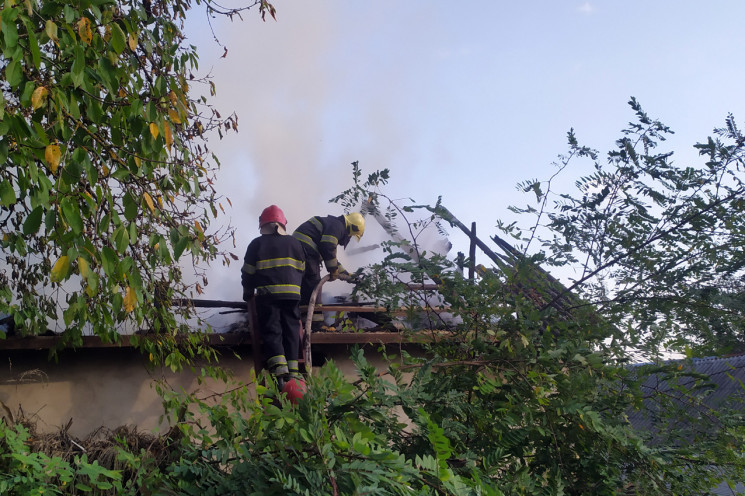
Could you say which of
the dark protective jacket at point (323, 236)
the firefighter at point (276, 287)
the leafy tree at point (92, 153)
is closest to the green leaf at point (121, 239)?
the leafy tree at point (92, 153)

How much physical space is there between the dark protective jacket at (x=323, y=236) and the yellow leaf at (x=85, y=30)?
3871 millimetres

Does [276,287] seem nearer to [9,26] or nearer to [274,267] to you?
[274,267]

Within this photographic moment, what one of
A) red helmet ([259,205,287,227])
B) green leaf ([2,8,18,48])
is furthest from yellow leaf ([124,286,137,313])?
red helmet ([259,205,287,227])

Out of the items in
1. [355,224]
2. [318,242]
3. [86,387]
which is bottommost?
Result: [86,387]

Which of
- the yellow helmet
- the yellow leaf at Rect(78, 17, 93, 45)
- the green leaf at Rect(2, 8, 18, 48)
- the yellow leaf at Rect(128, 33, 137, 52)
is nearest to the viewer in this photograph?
the green leaf at Rect(2, 8, 18, 48)

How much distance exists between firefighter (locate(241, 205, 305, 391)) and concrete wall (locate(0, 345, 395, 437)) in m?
0.57

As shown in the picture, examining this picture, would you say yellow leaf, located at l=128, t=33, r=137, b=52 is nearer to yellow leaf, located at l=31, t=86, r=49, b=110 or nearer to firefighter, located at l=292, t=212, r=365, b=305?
yellow leaf, located at l=31, t=86, r=49, b=110

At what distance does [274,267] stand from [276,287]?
0.24m

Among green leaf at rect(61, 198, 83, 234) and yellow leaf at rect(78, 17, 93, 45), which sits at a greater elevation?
yellow leaf at rect(78, 17, 93, 45)

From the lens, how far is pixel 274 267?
6473mm

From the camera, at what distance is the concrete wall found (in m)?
5.47

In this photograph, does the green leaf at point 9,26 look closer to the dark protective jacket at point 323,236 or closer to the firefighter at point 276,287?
the firefighter at point 276,287

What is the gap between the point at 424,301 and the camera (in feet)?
14.2

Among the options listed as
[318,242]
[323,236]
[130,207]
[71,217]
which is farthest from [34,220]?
[318,242]
